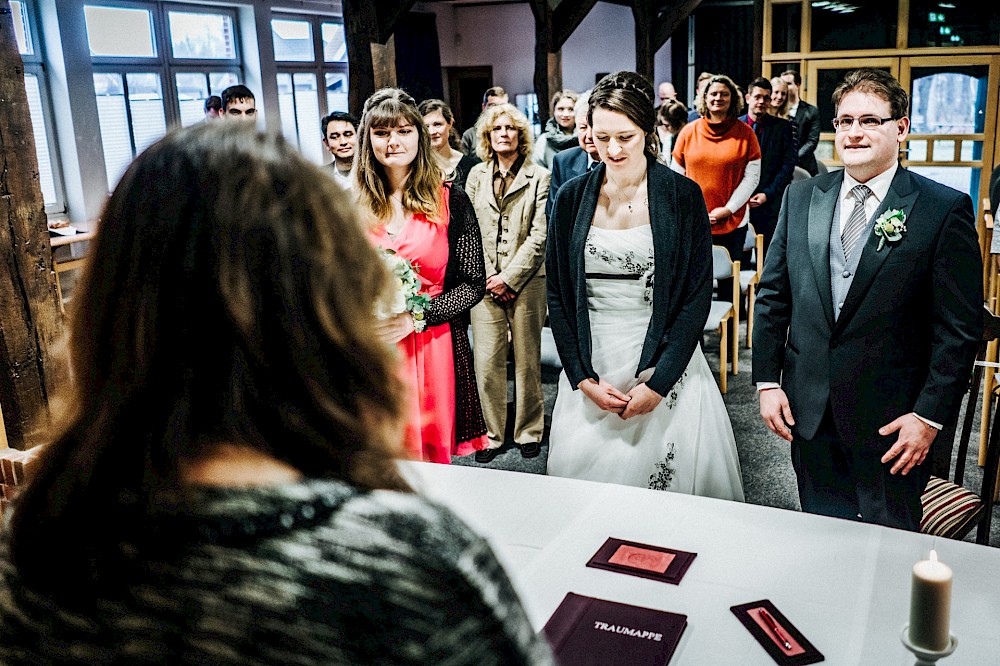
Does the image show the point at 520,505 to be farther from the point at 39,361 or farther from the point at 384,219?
the point at 39,361

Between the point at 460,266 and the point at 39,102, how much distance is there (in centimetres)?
596

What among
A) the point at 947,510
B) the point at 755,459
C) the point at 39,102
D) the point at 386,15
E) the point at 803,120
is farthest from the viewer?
the point at 39,102

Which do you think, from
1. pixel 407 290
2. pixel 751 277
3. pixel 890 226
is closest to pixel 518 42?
pixel 751 277

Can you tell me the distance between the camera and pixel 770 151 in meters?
6.14

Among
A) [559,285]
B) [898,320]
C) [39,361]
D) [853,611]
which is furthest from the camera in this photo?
[39,361]

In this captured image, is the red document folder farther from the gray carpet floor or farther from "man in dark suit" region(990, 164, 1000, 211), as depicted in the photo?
"man in dark suit" region(990, 164, 1000, 211)

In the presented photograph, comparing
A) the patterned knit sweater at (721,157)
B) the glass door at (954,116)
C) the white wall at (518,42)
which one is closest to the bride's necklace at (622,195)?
the patterned knit sweater at (721,157)

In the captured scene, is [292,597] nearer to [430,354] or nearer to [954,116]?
[430,354]

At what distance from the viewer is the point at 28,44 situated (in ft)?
24.0

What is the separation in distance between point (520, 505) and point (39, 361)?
2.19 meters

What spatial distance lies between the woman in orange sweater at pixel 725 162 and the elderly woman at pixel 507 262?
67.9 inches

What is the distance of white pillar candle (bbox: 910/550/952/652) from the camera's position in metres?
1.06

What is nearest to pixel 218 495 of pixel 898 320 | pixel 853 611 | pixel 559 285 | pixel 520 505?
pixel 853 611

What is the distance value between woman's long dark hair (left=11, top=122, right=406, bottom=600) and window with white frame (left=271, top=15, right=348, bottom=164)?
9617 millimetres
